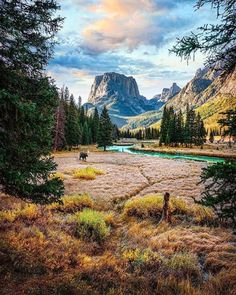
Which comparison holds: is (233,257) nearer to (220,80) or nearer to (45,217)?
(220,80)

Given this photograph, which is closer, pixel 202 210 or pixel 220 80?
pixel 220 80

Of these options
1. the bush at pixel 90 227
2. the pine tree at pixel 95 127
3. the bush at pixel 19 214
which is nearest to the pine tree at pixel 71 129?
the pine tree at pixel 95 127

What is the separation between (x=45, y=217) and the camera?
45.8ft

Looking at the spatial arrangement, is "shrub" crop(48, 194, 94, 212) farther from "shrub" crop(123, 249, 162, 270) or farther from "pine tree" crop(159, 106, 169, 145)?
"pine tree" crop(159, 106, 169, 145)

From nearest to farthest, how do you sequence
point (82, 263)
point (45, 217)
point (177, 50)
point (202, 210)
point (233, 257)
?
point (177, 50), point (82, 263), point (233, 257), point (45, 217), point (202, 210)

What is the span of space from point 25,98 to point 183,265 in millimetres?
7477

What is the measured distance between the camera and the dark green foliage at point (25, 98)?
785 cm

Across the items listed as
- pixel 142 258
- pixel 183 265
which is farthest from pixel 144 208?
pixel 183 265

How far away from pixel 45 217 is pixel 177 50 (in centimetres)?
1067

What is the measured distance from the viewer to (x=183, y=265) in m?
9.22

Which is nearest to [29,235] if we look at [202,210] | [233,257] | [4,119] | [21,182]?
[21,182]

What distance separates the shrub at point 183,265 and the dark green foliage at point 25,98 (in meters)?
4.52

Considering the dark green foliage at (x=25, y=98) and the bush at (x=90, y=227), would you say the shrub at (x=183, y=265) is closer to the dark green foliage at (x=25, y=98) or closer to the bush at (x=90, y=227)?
the bush at (x=90, y=227)

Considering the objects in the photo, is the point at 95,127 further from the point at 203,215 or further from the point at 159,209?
the point at 203,215
